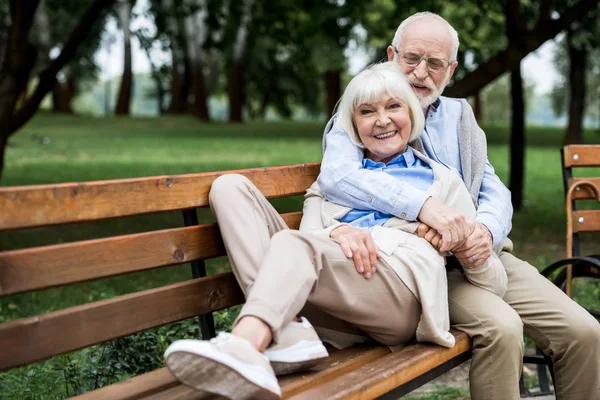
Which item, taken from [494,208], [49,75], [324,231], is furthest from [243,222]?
[49,75]

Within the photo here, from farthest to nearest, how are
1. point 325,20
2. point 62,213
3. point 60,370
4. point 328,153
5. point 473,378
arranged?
point 325,20, point 60,370, point 328,153, point 473,378, point 62,213

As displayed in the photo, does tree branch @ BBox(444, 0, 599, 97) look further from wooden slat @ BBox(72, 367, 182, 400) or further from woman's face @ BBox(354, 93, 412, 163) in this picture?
wooden slat @ BBox(72, 367, 182, 400)

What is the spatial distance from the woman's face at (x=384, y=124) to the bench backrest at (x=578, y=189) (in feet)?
4.79

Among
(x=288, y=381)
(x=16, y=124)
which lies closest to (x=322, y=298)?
(x=288, y=381)

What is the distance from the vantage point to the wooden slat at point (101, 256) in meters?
2.48

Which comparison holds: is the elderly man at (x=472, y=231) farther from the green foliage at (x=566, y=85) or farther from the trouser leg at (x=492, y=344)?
the green foliage at (x=566, y=85)

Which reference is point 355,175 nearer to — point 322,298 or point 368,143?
point 368,143

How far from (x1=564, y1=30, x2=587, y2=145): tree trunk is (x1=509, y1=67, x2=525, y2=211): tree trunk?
14.5 m

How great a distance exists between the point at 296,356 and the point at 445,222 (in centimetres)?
85

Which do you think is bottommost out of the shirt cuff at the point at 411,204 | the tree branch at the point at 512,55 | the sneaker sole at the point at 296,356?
the sneaker sole at the point at 296,356

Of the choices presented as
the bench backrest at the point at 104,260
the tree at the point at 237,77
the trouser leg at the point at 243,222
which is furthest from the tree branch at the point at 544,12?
the tree at the point at 237,77

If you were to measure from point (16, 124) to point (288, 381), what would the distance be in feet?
22.2

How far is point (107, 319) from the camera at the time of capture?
272 centimetres

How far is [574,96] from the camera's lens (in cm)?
Answer: 2591
